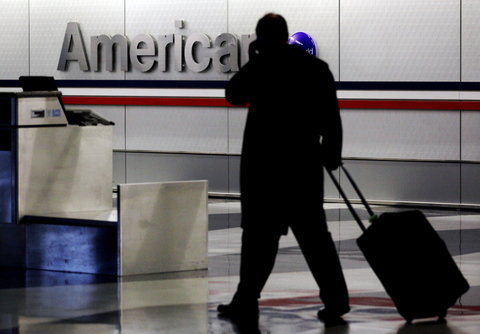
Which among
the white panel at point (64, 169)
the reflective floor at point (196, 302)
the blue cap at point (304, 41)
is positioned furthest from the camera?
the blue cap at point (304, 41)

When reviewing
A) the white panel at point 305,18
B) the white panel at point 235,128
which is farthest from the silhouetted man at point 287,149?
the white panel at point 235,128

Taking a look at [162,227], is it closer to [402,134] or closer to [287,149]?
[287,149]

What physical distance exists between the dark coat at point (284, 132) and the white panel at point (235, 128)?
25.7 feet

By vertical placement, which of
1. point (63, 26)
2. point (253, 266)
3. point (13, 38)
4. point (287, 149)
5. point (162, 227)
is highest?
point (63, 26)

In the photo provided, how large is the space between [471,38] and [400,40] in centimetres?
84

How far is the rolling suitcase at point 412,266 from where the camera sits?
6684 mm

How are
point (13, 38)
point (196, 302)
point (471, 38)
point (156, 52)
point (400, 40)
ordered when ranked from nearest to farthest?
point (196, 302)
point (471, 38)
point (400, 40)
point (156, 52)
point (13, 38)

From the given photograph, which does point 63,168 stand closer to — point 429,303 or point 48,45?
point 429,303

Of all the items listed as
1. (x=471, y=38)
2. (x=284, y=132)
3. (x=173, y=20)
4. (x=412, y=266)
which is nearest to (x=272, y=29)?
(x=284, y=132)

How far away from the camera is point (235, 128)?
48.5 ft

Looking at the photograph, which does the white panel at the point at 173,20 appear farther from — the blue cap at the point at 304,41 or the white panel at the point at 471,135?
the white panel at the point at 471,135

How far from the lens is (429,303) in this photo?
6711 mm

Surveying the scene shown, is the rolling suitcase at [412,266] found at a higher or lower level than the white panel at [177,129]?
lower

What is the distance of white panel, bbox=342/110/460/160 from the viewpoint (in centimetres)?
1342
